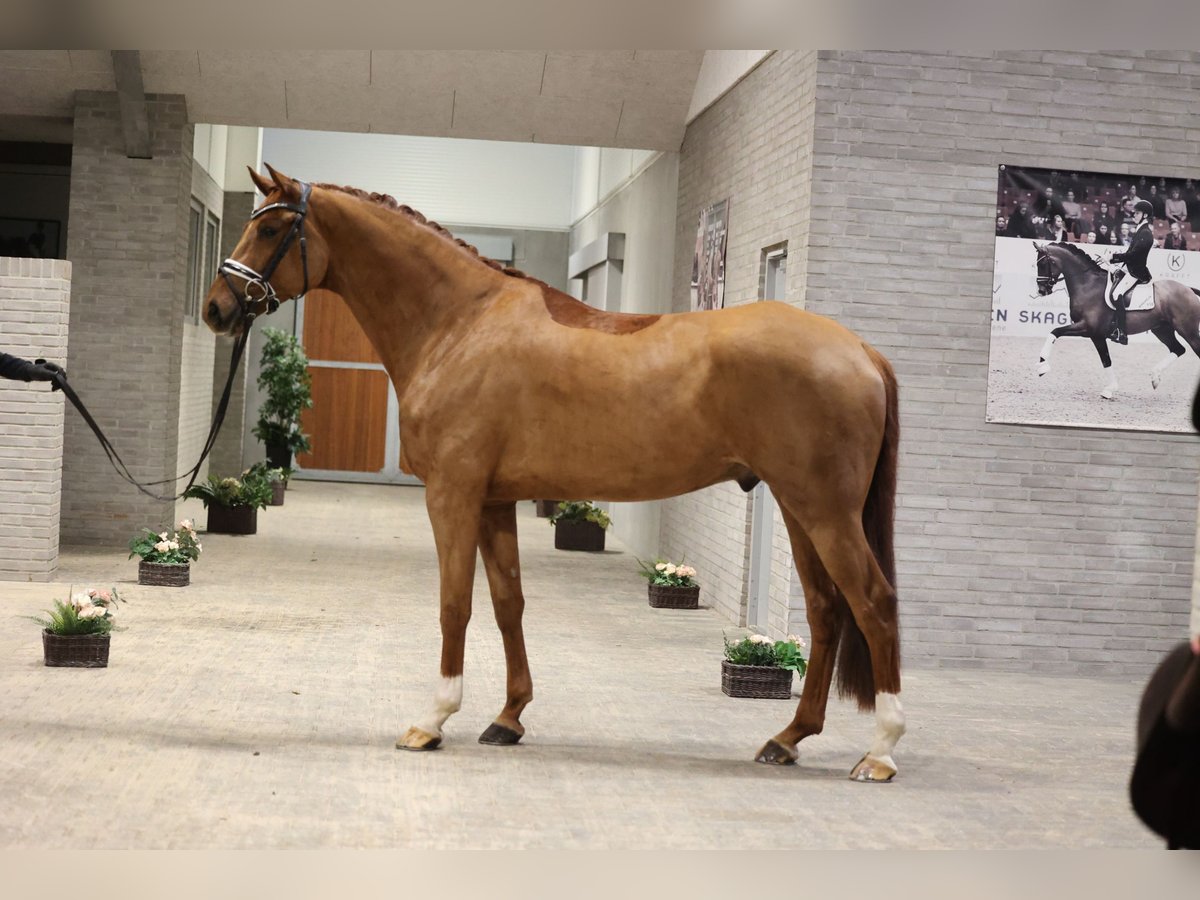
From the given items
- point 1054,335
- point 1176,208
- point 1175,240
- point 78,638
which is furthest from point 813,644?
point 1176,208

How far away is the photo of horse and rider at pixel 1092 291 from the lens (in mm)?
7406

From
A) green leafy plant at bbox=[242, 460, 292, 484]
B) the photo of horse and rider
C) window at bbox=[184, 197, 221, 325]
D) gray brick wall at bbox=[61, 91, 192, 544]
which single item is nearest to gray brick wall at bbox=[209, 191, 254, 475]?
window at bbox=[184, 197, 221, 325]

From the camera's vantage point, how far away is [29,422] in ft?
29.2

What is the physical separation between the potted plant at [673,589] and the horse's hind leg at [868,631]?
4292 mm

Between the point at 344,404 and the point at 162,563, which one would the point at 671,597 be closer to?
the point at 162,563

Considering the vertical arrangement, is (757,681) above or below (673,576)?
below

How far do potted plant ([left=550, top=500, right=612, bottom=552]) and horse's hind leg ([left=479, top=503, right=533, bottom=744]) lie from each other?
7.10 meters

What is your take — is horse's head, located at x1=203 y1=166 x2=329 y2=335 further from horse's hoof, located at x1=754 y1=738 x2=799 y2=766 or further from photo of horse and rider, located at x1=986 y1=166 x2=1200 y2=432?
photo of horse and rider, located at x1=986 y1=166 x2=1200 y2=432

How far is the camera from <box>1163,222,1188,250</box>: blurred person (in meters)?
7.42

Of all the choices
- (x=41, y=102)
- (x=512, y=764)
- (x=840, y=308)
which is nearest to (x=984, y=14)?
(x=512, y=764)

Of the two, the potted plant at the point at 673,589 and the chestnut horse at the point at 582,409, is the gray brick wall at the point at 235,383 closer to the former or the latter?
the potted plant at the point at 673,589

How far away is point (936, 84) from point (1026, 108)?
0.51 metres

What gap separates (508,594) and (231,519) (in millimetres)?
7469

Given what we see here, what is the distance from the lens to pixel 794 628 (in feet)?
24.3
